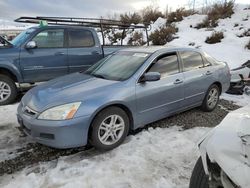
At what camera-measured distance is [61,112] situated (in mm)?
4039

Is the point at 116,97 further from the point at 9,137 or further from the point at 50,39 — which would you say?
the point at 50,39

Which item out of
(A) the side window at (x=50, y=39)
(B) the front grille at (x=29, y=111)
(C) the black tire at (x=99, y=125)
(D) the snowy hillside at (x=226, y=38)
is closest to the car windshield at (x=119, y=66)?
(C) the black tire at (x=99, y=125)

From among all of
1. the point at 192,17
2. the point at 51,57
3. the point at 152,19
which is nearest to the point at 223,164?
the point at 51,57

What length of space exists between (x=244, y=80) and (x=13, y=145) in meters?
5.89

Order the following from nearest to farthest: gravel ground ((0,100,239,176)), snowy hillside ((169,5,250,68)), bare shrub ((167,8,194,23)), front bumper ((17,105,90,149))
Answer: front bumper ((17,105,90,149)) < gravel ground ((0,100,239,176)) < snowy hillside ((169,5,250,68)) < bare shrub ((167,8,194,23))

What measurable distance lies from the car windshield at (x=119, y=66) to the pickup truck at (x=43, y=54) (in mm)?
2216

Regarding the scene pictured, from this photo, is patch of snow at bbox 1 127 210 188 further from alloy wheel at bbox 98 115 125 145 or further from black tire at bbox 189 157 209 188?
black tire at bbox 189 157 209 188

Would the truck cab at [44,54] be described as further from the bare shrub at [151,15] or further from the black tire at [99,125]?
the bare shrub at [151,15]

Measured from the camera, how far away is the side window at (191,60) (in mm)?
5699

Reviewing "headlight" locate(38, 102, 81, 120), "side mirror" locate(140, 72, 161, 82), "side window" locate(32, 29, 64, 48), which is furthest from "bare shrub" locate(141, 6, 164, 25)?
"headlight" locate(38, 102, 81, 120)

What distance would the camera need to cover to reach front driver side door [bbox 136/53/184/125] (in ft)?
15.8

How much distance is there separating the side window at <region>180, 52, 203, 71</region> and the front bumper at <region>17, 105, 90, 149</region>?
246 cm

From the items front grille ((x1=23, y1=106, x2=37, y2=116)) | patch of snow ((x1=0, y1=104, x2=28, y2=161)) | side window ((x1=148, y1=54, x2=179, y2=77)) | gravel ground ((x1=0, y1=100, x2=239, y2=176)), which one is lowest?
gravel ground ((x1=0, y1=100, x2=239, y2=176))

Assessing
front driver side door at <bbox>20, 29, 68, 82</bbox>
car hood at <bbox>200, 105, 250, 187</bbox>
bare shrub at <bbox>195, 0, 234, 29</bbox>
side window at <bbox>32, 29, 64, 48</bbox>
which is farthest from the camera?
bare shrub at <bbox>195, 0, 234, 29</bbox>
